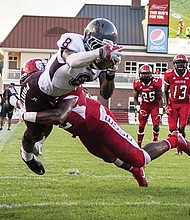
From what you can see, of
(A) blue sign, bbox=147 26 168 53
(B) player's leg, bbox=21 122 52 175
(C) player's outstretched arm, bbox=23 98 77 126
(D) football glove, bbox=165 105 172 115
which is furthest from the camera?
(A) blue sign, bbox=147 26 168 53

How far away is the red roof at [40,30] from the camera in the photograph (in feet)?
124

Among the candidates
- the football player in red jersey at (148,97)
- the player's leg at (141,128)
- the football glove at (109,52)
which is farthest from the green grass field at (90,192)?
the football player in red jersey at (148,97)

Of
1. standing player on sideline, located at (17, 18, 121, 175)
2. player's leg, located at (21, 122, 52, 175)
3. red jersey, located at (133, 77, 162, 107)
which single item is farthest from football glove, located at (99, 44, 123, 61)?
red jersey, located at (133, 77, 162, 107)

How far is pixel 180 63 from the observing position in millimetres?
9664

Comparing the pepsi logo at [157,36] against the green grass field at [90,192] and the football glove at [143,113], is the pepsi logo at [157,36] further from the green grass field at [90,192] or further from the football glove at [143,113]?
the green grass field at [90,192]

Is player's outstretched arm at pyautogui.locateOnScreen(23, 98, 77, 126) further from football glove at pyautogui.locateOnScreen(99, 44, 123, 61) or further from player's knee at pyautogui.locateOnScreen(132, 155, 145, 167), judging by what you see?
football glove at pyautogui.locateOnScreen(99, 44, 123, 61)

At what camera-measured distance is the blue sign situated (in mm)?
38594

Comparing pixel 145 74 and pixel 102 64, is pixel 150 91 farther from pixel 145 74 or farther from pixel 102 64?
pixel 102 64

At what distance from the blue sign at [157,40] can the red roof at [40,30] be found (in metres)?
4.25

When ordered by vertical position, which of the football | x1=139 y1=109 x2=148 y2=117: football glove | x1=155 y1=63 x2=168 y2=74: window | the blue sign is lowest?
x1=139 y1=109 x2=148 y2=117: football glove

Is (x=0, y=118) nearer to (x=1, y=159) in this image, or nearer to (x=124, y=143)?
(x=1, y=159)

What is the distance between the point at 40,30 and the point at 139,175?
33.9 meters

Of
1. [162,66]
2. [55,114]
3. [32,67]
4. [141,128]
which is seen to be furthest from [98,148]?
[162,66]

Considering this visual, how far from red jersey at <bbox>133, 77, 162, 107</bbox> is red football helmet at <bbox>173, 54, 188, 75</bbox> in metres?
1.00
